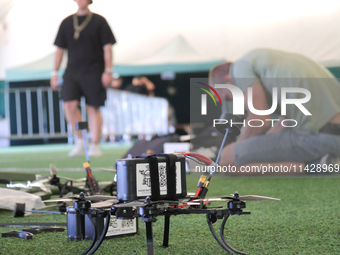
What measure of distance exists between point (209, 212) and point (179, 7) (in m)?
4.25

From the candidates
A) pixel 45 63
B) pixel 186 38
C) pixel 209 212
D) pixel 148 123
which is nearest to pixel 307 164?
pixel 209 212

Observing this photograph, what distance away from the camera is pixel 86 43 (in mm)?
4824

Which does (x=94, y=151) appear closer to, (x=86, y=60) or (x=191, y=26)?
(x=86, y=60)

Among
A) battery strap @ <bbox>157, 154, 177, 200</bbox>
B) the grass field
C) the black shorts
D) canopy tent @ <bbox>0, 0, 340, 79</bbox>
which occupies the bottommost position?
the grass field

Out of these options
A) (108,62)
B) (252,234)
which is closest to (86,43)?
(108,62)

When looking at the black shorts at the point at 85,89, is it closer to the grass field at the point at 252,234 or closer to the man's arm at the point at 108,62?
the man's arm at the point at 108,62

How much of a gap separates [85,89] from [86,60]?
1.09ft

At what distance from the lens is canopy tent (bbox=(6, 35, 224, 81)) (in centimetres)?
592

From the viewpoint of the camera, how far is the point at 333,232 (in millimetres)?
1489

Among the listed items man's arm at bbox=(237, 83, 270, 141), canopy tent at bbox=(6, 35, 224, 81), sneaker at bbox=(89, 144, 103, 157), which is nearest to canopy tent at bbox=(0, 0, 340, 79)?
canopy tent at bbox=(6, 35, 224, 81)

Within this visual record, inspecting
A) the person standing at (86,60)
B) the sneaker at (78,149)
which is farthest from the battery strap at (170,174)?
the sneaker at (78,149)

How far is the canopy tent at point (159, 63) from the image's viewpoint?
5918mm

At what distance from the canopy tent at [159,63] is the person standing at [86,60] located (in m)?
1.08

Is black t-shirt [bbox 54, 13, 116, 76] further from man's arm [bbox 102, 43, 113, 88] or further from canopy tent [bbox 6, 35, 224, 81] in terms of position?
canopy tent [bbox 6, 35, 224, 81]
